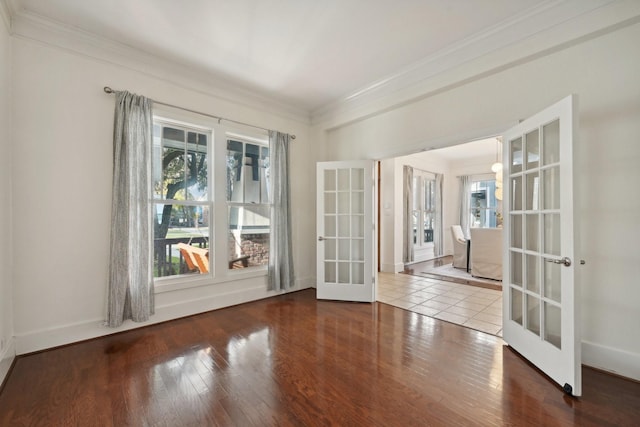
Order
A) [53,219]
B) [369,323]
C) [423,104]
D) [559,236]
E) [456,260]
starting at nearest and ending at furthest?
[559,236], [53,219], [369,323], [423,104], [456,260]

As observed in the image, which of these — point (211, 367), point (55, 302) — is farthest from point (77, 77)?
point (211, 367)

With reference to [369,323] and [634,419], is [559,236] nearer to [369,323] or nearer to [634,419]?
[634,419]

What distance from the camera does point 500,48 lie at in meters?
2.62

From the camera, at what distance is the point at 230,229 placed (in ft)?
12.8

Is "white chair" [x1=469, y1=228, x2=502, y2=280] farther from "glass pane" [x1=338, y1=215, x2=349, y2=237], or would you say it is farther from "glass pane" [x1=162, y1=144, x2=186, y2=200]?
"glass pane" [x1=162, y1=144, x2=186, y2=200]

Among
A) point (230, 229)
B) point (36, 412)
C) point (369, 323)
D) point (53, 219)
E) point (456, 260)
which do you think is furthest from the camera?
point (456, 260)

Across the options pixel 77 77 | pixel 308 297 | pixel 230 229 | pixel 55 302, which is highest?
pixel 77 77

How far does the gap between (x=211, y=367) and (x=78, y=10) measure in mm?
3271

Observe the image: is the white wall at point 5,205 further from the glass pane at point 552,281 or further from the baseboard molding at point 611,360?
the baseboard molding at point 611,360

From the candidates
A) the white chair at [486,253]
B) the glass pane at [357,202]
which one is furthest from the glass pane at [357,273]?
→ the white chair at [486,253]

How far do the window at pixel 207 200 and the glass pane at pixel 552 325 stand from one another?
3353 mm

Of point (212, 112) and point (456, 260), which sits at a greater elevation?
point (212, 112)

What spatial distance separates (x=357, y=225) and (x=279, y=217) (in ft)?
3.92

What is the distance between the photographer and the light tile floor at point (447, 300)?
10.6 feet
